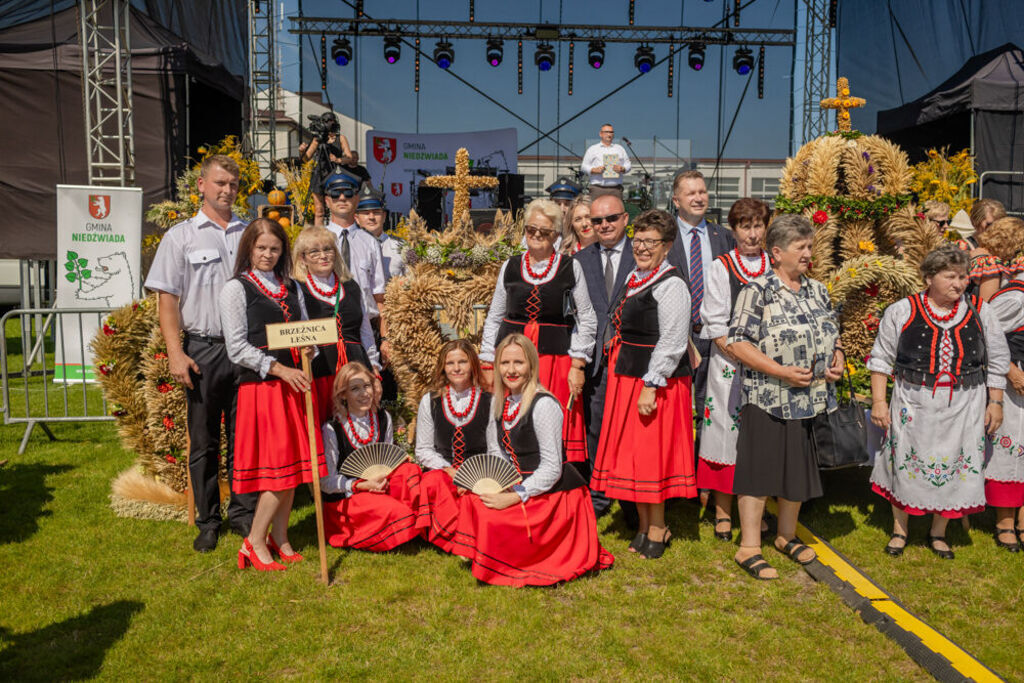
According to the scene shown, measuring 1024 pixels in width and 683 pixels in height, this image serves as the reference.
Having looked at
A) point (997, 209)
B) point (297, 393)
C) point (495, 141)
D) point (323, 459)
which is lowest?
point (323, 459)

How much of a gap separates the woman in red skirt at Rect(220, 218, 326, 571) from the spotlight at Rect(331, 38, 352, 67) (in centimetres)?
1726

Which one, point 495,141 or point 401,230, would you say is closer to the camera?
point 401,230

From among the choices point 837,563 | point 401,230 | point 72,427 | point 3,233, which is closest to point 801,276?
point 837,563

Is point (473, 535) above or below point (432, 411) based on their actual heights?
below

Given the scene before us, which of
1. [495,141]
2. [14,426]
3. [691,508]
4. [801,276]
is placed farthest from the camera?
[495,141]

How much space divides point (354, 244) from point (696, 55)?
16536 mm

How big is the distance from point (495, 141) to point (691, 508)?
45.5 feet

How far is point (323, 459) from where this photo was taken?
394cm

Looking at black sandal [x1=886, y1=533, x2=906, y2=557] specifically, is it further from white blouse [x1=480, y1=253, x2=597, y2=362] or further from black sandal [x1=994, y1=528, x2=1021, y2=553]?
white blouse [x1=480, y1=253, x2=597, y2=362]

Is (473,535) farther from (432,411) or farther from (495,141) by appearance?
(495,141)

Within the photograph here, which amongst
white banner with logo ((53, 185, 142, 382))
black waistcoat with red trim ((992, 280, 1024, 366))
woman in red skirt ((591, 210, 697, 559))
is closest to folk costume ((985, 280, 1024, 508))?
black waistcoat with red trim ((992, 280, 1024, 366))

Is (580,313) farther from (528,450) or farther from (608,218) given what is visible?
(528,450)

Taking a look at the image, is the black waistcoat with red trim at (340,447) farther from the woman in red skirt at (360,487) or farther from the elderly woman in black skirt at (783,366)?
the elderly woman in black skirt at (783,366)

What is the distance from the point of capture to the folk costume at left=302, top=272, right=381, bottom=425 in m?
4.00
